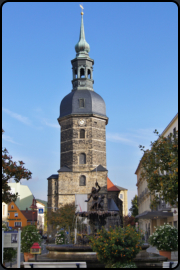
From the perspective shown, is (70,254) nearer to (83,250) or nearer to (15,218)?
(83,250)

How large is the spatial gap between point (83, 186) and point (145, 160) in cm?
3592

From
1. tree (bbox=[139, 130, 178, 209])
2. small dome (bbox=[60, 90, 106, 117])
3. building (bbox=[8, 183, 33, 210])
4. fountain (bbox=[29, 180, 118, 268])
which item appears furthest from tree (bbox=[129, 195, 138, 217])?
tree (bbox=[139, 130, 178, 209])

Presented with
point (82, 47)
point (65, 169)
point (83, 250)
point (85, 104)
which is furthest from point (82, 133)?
point (83, 250)

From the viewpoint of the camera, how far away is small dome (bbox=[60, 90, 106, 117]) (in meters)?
54.4

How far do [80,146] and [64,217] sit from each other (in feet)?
37.1

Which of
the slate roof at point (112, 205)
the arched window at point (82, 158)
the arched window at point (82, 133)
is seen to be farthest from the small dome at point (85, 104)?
the slate roof at point (112, 205)

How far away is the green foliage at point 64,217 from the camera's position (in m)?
→ 46.0

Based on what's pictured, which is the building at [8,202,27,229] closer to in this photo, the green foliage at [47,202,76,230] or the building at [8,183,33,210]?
the building at [8,183,33,210]

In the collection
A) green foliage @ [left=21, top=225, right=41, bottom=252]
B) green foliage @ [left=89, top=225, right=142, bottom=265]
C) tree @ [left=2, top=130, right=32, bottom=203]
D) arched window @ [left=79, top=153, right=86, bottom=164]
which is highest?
arched window @ [left=79, top=153, right=86, bottom=164]

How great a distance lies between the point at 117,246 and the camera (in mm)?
11133

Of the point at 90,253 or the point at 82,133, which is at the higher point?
the point at 82,133

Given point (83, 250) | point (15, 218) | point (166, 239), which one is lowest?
point (15, 218)

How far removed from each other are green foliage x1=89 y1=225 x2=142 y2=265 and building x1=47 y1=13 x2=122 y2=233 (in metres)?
Result: 39.3

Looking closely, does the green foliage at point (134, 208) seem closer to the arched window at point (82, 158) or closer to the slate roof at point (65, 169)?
the arched window at point (82, 158)
